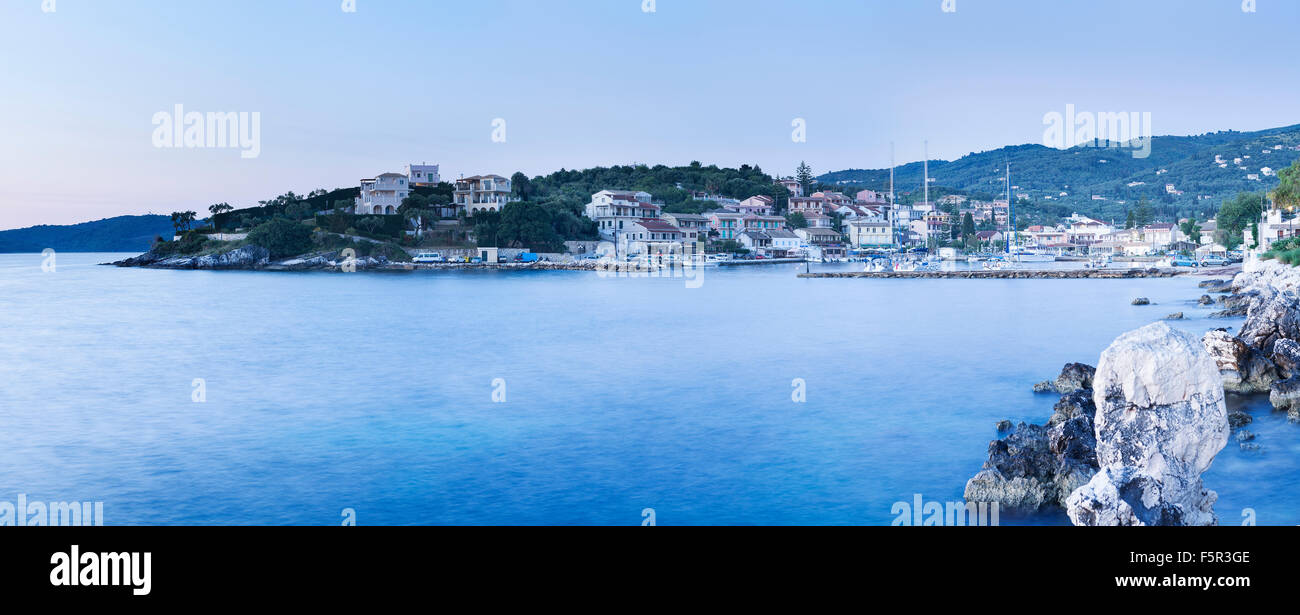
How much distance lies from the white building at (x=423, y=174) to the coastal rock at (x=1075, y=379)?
79080mm

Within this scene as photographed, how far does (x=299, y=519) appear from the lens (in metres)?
10.8

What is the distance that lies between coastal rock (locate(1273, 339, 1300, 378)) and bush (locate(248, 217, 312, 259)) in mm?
77438

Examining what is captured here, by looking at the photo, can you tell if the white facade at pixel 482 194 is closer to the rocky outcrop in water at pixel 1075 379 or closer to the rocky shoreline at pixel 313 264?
the rocky shoreline at pixel 313 264

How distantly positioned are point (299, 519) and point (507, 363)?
14168mm

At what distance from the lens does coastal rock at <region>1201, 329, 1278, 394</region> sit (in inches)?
570

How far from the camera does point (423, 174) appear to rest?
89875 mm

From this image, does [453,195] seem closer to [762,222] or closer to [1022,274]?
[762,222]

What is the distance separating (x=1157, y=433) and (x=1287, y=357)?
1043 centimetres

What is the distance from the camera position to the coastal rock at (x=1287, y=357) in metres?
14.5

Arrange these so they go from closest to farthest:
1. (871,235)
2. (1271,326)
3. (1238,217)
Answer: (1271,326)
(1238,217)
(871,235)

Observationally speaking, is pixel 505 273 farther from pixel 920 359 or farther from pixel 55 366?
pixel 920 359

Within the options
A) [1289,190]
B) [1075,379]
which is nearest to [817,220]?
[1289,190]

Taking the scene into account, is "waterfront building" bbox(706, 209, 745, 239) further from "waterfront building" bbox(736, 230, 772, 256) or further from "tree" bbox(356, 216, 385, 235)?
"tree" bbox(356, 216, 385, 235)
